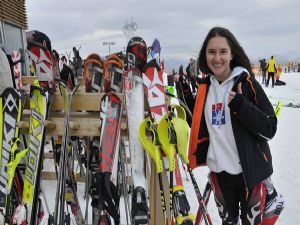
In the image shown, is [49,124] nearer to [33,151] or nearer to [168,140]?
[33,151]

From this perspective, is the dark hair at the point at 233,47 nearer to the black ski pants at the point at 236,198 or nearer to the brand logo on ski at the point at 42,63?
the black ski pants at the point at 236,198

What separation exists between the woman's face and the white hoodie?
74mm

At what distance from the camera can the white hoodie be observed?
1.72 meters

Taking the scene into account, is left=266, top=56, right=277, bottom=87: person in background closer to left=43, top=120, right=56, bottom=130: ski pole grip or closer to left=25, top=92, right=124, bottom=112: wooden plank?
left=25, top=92, right=124, bottom=112: wooden plank

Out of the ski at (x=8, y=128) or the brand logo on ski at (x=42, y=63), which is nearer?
the ski at (x=8, y=128)

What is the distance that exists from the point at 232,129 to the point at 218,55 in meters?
0.43

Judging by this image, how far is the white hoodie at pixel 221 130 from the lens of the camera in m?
1.72

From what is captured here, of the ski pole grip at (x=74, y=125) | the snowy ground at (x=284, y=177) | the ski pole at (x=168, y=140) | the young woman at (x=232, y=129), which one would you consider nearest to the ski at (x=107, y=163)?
the ski pole grip at (x=74, y=125)

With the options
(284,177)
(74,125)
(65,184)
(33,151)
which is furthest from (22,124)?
(284,177)

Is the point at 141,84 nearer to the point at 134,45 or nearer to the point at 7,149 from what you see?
the point at 134,45

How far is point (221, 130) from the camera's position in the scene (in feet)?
5.69

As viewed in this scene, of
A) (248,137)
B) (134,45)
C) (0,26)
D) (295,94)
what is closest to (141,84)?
(134,45)

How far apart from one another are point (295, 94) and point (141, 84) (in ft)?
41.5

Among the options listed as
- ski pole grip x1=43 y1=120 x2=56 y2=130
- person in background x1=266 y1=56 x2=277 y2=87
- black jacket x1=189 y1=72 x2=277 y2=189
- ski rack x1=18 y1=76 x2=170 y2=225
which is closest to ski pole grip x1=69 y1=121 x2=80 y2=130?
ski rack x1=18 y1=76 x2=170 y2=225
